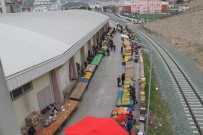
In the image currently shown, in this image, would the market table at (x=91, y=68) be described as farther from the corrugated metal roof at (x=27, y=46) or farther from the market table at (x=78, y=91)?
the corrugated metal roof at (x=27, y=46)

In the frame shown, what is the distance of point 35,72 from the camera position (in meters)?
14.7

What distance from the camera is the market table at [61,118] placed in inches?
586

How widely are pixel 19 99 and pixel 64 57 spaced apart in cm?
510

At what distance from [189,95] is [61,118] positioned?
12.0 m

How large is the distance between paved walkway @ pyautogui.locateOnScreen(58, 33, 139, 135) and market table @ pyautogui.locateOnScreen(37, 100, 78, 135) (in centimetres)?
57

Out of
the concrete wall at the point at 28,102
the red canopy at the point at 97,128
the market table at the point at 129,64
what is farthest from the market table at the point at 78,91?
the red canopy at the point at 97,128

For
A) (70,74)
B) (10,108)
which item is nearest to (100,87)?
(70,74)

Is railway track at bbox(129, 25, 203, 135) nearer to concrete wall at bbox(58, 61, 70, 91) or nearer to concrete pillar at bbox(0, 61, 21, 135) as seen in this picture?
concrete wall at bbox(58, 61, 70, 91)

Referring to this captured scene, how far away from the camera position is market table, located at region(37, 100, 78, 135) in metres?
14.9

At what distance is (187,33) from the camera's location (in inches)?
2029

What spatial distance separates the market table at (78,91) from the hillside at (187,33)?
16.2m

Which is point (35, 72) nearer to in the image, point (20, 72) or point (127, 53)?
point (20, 72)

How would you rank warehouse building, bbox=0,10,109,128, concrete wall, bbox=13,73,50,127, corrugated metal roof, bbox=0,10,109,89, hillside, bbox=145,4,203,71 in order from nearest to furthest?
warehouse building, bbox=0,10,109,128, corrugated metal roof, bbox=0,10,109,89, concrete wall, bbox=13,73,50,127, hillside, bbox=145,4,203,71

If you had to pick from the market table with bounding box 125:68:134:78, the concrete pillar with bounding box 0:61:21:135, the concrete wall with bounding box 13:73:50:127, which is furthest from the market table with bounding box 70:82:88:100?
the concrete pillar with bounding box 0:61:21:135
